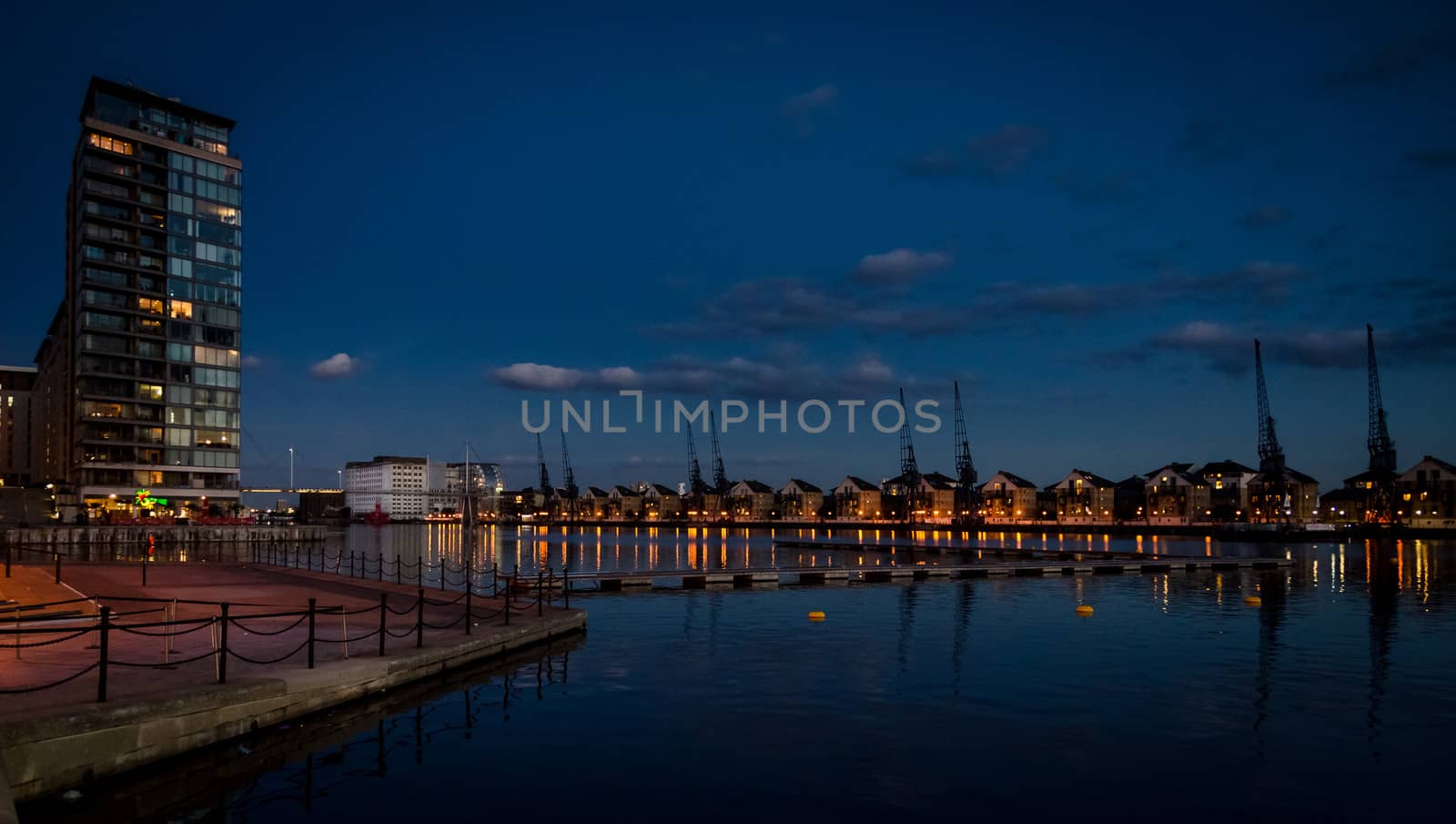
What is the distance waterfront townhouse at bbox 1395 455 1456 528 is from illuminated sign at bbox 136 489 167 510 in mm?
222148

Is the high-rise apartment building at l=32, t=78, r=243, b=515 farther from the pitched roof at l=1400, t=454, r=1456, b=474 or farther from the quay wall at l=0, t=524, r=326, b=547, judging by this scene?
the pitched roof at l=1400, t=454, r=1456, b=474

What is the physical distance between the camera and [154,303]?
131 meters

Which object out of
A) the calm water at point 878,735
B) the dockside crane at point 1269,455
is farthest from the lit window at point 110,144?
the dockside crane at point 1269,455

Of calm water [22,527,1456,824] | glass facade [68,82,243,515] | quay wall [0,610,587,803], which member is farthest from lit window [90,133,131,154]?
quay wall [0,610,587,803]

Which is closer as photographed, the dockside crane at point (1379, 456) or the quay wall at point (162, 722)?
the quay wall at point (162, 722)

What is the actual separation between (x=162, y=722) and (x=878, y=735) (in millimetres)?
13059

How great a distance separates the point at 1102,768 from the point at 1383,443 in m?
205

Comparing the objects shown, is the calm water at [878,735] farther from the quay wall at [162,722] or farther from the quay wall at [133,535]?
the quay wall at [133,535]

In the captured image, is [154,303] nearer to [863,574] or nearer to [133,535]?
[133,535]

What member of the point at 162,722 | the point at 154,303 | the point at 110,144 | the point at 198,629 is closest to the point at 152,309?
the point at 154,303

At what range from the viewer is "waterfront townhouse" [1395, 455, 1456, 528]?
190125 mm

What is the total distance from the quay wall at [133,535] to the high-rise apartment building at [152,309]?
17.7 metres

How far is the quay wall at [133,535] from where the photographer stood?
9912cm

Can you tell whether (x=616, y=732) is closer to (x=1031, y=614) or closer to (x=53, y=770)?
(x=53, y=770)
